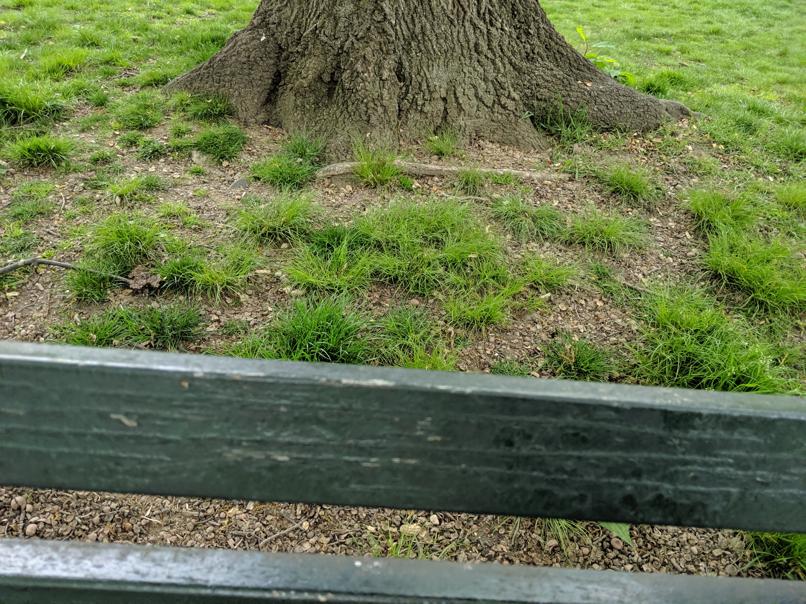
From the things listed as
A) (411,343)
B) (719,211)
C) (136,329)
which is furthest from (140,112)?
(719,211)

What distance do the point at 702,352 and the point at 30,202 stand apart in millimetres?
3600

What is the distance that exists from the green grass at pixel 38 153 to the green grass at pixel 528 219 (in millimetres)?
2739

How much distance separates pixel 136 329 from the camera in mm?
2764

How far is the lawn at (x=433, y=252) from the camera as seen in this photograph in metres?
2.72

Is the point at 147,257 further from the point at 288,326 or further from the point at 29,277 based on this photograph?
the point at 288,326

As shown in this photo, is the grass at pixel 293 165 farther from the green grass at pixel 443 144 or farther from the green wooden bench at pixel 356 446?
the green wooden bench at pixel 356 446

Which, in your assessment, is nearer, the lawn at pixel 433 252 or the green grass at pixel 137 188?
the lawn at pixel 433 252

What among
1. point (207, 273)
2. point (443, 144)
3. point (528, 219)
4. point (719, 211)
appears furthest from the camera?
point (443, 144)

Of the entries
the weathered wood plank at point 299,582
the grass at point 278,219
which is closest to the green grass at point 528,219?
the grass at point 278,219

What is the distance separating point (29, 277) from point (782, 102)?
6.80 metres

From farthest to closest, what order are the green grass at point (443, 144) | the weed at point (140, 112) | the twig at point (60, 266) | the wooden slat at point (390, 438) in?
the weed at point (140, 112) < the green grass at point (443, 144) < the twig at point (60, 266) < the wooden slat at point (390, 438)

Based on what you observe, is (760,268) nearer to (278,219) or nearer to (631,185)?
(631,185)

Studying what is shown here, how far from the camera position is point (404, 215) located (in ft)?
11.3

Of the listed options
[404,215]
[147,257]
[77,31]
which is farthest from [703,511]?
[77,31]
